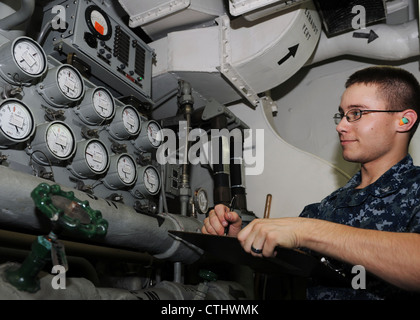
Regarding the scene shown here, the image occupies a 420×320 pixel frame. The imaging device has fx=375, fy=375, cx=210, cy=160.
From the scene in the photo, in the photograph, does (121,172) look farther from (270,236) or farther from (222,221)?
(270,236)

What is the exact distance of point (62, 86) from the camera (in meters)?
2.10

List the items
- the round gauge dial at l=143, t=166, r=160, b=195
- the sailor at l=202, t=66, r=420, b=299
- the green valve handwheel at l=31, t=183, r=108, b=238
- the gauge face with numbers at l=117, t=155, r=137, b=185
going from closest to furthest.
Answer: the sailor at l=202, t=66, r=420, b=299 → the green valve handwheel at l=31, t=183, r=108, b=238 → the gauge face with numbers at l=117, t=155, r=137, b=185 → the round gauge dial at l=143, t=166, r=160, b=195

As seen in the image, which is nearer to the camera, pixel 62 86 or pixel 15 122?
pixel 15 122

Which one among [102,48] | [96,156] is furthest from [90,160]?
[102,48]

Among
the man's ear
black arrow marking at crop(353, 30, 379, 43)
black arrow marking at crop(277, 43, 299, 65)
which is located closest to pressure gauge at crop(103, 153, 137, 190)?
black arrow marking at crop(277, 43, 299, 65)

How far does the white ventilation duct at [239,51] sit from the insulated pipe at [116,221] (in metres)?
1.31

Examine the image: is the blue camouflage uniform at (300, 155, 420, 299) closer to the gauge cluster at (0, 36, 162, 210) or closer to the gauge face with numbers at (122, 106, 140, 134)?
the gauge cluster at (0, 36, 162, 210)

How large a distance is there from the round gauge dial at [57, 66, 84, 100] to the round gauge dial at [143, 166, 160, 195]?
→ 0.76m

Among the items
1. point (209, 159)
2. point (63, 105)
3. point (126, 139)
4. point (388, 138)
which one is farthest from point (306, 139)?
point (63, 105)

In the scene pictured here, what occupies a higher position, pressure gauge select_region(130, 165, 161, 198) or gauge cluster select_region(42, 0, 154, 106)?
gauge cluster select_region(42, 0, 154, 106)

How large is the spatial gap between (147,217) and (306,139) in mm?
2376

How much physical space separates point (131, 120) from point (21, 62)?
855mm

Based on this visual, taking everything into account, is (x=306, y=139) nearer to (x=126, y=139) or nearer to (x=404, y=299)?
(x=126, y=139)

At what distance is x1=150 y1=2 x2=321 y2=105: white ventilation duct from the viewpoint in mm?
2914
